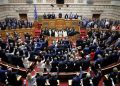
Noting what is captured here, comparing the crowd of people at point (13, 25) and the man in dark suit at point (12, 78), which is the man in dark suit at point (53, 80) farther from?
the crowd of people at point (13, 25)

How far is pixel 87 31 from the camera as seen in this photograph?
2467 cm

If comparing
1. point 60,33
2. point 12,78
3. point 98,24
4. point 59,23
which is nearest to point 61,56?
point 12,78

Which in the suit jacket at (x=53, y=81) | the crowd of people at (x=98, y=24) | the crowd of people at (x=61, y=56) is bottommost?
the suit jacket at (x=53, y=81)

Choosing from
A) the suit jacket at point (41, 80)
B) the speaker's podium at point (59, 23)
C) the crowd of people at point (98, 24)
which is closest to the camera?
the suit jacket at point (41, 80)

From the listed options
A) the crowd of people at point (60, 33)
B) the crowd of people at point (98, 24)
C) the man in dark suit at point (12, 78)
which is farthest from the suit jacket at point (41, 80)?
the crowd of people at point (98, 24)

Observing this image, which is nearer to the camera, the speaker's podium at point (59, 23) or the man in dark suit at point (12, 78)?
the man in dark suit at point (12, 78)

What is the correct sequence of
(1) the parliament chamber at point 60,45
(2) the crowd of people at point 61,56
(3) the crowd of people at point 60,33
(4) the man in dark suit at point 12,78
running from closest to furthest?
(4) the man in dark suit at point 12,78 < (1) the parliament chamber at point 60,45 < (2) the crowd of people at point 61,56 < (3) the crowd of people at point 60,33

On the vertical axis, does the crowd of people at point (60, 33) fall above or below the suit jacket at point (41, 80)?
above

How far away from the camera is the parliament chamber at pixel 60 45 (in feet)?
42.8

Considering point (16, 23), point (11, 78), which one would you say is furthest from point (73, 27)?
point (11, 78)

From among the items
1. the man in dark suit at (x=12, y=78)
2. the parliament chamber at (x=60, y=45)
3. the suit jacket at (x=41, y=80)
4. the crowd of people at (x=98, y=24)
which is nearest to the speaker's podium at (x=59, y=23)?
the parliament chamber at (x=60, y=45)

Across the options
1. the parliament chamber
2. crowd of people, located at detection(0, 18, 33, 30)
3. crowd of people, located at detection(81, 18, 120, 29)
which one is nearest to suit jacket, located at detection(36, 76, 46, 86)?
the parliament chamber

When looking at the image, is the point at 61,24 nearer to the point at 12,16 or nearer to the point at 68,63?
the point at 12,16

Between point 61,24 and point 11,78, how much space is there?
1443cm
